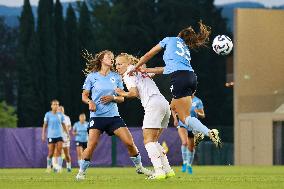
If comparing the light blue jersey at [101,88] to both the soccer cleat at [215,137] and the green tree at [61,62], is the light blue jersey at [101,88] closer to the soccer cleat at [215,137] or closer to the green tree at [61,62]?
the soccer cleat at [215,137]

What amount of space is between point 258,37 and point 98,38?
33681mm

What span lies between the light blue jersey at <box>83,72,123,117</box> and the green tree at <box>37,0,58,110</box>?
163 feet

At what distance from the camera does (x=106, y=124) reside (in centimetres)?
1745

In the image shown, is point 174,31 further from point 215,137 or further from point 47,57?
point 215,137

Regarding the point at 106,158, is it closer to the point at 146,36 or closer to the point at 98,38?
the point at 146,36

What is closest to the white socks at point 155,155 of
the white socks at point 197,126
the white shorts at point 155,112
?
the white shorts at point 155,112

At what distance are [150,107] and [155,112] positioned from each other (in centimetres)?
12

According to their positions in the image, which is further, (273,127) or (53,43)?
(53,43)

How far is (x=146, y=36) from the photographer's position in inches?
2975

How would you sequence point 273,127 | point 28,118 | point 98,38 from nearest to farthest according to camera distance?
point 273,127 → point 28,118 → point 98,38

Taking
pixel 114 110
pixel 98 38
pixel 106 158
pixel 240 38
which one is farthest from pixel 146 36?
pixel 114 110

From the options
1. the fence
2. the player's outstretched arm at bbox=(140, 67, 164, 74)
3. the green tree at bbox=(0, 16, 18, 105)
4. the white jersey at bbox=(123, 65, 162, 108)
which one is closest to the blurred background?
the green tree at bbox=(0, 16, 18, 105)

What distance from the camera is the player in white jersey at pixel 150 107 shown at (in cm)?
1609

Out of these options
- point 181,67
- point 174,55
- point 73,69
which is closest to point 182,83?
point 181,67
